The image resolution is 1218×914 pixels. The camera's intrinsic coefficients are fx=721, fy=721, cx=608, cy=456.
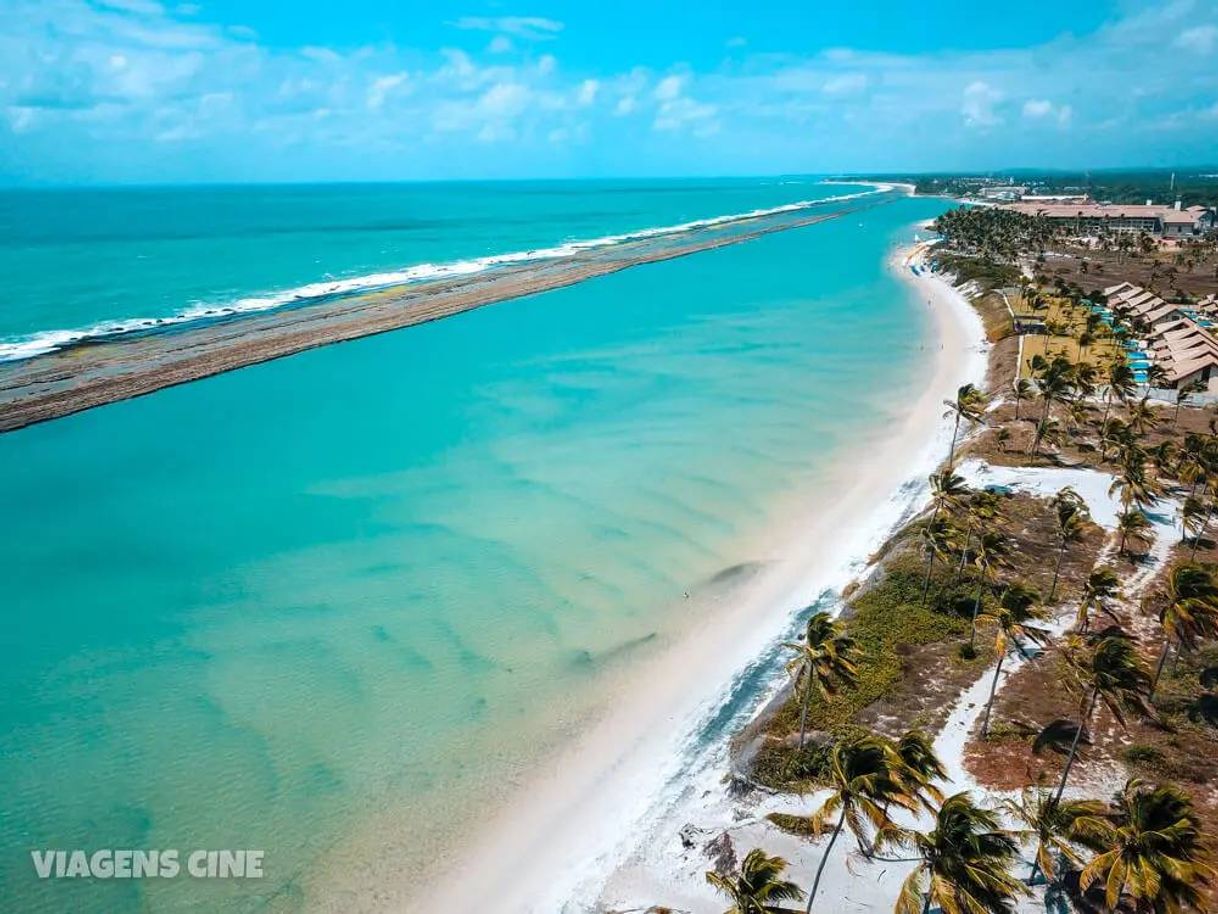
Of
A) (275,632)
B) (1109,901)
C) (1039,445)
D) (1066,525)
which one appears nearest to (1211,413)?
(1039,445)

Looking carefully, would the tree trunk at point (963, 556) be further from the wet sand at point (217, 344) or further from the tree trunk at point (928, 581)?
the wet sand at point (217, 344)

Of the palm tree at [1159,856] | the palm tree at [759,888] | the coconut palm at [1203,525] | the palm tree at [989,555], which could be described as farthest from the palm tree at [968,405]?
the palm tree at [759,888]

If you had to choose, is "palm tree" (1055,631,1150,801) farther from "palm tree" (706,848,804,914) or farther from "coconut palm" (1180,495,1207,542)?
"coconut palm" (1180,495,1207,542)

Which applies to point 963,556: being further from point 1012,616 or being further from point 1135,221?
point 1135,221

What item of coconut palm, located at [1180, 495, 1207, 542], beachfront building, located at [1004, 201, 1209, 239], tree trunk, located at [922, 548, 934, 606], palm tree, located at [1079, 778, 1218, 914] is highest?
beachfront building, located at [1004, 201, 1209, 239]

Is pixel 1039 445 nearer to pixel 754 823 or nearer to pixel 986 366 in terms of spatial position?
pixel 986 366

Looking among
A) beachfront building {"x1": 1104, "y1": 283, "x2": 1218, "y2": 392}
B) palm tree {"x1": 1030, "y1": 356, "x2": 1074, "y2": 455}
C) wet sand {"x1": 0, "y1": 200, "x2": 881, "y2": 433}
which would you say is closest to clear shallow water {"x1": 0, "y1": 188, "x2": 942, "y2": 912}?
wet sand {"x1": 0, "y1": 200, "x2": 881, "y2": 433}
